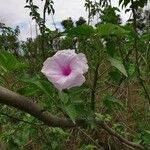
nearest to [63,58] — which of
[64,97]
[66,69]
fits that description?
[66,69]

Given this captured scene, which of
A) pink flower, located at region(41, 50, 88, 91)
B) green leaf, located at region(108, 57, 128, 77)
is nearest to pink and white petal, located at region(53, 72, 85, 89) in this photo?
pink flower, located at region(41, 50, 88, 91)

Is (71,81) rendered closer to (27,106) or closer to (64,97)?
(64,97)

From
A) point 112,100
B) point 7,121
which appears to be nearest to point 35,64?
point 7,121

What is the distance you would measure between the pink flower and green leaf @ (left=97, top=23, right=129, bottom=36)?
8 centimetres

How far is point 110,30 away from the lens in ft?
4.07

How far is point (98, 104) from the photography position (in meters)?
3.66

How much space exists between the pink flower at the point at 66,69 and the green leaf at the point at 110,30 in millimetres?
81

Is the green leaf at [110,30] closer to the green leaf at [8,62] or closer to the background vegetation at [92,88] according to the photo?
the background vegetation at [92,88]

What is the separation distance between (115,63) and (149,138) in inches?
35.6

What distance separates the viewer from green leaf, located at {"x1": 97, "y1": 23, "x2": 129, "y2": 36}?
48.1 inches

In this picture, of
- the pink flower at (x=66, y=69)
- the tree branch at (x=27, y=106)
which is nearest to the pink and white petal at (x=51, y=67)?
the pink flower at (x=66, y=69)

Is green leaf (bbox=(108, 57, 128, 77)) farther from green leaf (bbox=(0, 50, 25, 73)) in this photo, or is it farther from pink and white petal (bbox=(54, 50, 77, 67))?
green leaf (bbox=(0, 50, 25, 73))

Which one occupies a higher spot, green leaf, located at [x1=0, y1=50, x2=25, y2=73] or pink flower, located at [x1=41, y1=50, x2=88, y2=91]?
green leaf, located at [x1=0, y1=50, x2=25, y2=73]

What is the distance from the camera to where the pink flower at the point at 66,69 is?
1.20m
